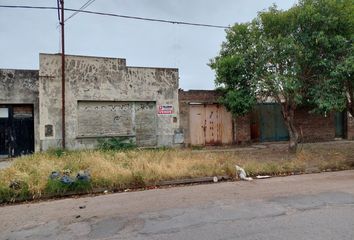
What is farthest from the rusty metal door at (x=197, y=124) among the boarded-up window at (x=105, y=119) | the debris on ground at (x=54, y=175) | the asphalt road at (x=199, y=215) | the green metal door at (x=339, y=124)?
the debris on ground at (x=54, y=175)

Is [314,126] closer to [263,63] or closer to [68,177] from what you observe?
[263,63]

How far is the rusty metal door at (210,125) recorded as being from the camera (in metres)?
18.0

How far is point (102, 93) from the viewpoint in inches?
635

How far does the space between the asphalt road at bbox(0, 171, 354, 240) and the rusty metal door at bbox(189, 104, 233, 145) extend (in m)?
8.64

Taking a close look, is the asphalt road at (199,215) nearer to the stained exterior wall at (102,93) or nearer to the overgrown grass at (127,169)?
the overgrown grass at (127,169)

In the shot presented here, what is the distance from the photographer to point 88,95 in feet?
52.1

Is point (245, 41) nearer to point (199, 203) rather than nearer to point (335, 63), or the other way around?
point (335, 63)

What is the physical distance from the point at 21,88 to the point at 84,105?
2.67m

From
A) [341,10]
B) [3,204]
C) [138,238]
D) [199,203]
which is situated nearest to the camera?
[138,238]

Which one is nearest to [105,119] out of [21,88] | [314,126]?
[21,88]

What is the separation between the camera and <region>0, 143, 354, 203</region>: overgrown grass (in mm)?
8742

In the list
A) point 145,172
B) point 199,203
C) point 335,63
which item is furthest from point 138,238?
point 335,63

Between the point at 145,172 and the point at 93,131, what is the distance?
265 inches

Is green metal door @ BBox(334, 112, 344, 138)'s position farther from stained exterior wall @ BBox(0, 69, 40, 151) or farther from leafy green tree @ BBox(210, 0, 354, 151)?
stained exterior wall @ BBox(0, 69, 40, 151)
